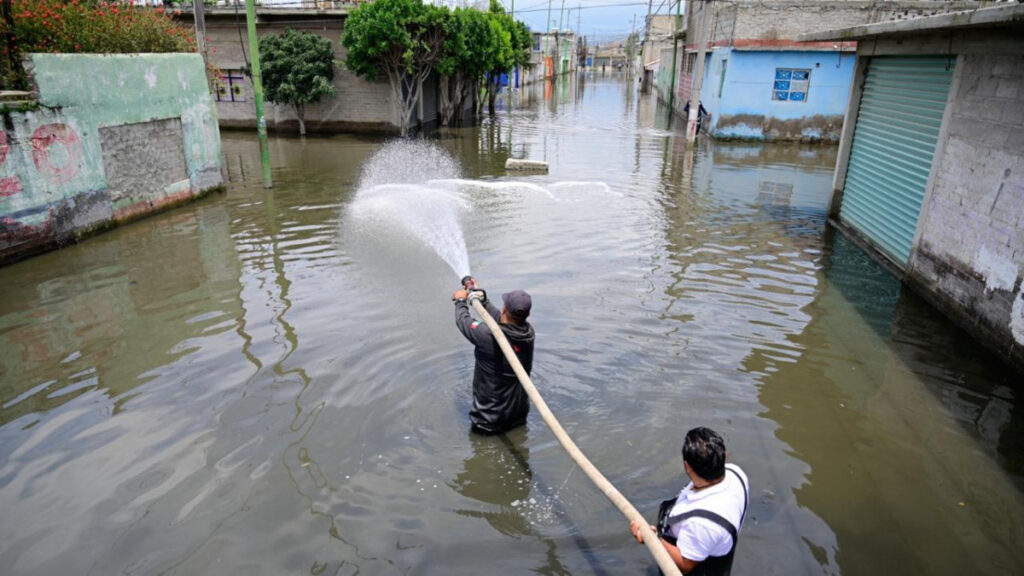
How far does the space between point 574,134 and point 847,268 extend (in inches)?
717

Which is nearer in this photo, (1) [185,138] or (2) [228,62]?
(1) [185,138]

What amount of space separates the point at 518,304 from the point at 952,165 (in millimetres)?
7221

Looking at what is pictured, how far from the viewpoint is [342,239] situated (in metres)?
11.4

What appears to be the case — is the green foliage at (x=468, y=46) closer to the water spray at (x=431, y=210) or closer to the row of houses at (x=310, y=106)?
the row of houses at (x=310, y=106)

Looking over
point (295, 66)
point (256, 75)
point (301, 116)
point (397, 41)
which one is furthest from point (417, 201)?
point (301, 116)

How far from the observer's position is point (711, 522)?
297cm

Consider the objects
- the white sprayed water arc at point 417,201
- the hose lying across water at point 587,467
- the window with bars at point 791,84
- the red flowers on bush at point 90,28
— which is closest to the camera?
the hose lying across water at point 587,467

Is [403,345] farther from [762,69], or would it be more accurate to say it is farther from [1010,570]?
[762,69]

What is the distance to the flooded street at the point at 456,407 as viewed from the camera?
4.41 m

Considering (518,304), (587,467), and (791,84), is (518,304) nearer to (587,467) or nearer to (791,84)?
(587,467)

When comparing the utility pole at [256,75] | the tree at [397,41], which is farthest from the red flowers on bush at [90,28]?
the tree at [397,41]

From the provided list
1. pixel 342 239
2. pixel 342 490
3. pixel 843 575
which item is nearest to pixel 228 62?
pixel 342 239

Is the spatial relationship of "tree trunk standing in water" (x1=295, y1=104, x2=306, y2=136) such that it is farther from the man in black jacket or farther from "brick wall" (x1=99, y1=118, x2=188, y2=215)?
the man in black jacket

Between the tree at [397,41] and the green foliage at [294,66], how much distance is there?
46.7 inches
